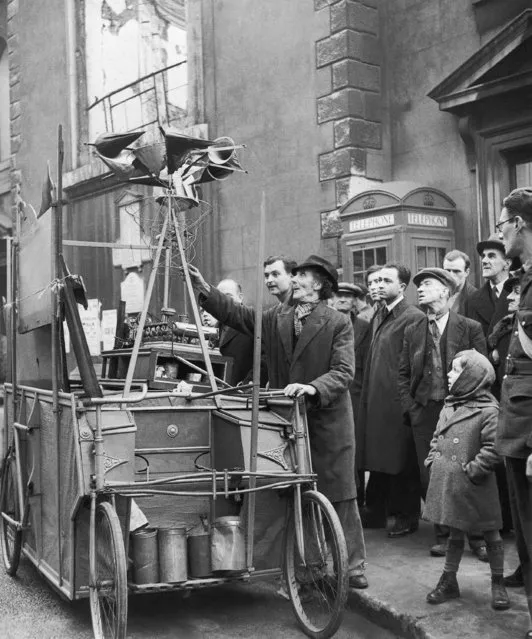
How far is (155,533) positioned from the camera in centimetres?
495

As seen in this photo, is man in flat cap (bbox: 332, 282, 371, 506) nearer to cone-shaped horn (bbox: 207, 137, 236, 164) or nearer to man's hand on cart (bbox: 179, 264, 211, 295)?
man's hand on cart (bbox: 179, 264, 211, 295)

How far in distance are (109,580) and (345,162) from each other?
7.29 m

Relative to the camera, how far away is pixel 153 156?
576 centimetres

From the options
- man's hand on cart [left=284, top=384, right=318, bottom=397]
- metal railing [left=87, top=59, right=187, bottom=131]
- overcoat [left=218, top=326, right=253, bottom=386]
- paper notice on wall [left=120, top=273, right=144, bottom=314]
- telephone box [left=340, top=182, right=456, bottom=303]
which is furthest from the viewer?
metal railing [left=87, top=59, right=187, bottom=131]

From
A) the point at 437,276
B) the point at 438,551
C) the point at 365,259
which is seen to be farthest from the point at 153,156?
the point at 365,259

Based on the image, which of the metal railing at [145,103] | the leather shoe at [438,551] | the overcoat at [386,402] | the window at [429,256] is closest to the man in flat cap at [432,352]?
the leather shoe at [438,551]

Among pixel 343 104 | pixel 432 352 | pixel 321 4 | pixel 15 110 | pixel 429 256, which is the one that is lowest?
pixel 432 352

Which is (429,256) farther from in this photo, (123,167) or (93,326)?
(93,326)

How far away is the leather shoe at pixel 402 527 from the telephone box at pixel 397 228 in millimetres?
3287

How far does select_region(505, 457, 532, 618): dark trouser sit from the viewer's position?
433 cm

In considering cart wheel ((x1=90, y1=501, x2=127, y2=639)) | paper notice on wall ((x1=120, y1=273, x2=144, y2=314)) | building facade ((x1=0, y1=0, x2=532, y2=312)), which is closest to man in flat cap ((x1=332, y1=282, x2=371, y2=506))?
building facade ((x1=0, y1=0, x2=532, y2=312))

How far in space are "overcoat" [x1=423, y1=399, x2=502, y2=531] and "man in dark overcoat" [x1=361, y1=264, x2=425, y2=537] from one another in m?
1.47

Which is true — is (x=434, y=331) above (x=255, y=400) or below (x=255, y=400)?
above

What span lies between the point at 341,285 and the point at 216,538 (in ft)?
10.9
